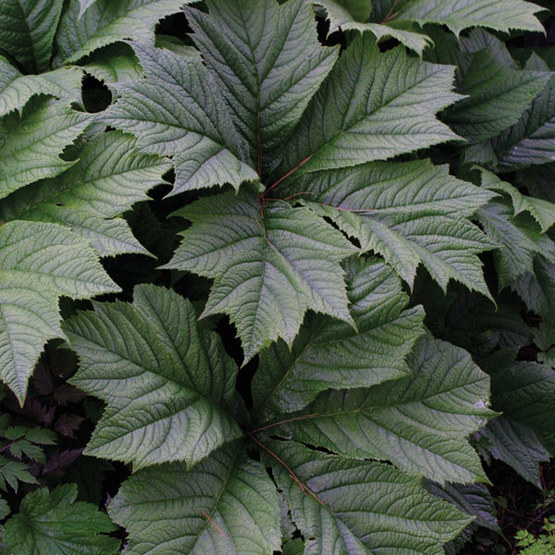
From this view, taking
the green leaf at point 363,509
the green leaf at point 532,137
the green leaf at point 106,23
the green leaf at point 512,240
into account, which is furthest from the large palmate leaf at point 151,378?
the green leaf at point 532,137

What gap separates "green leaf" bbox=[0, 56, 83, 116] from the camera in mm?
1464

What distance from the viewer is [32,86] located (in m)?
1.50

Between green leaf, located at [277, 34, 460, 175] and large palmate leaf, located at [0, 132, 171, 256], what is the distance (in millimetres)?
475

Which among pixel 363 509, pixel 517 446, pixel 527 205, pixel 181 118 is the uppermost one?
pixel 181 118

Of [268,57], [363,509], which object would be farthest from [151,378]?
[268,57]

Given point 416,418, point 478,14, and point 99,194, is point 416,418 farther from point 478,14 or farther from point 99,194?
point 478,14

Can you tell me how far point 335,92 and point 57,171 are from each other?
2.74ft

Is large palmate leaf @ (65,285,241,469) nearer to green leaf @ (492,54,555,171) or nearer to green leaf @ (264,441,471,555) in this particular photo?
green leaf @ (264,441,471,555)

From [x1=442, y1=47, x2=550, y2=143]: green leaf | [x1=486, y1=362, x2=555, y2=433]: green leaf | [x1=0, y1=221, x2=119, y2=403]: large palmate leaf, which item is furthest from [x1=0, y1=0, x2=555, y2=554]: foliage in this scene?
[x1=486, y1=362, x2=555, y2=433]: green leaf

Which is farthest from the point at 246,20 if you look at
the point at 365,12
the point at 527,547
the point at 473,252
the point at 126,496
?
the point at 527,547

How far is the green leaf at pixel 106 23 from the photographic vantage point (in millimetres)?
1544

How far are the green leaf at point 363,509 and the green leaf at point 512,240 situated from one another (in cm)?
78

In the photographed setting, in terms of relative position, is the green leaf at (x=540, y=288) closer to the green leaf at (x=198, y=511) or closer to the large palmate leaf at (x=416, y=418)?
the large palmate leaf at (x=416, y=418)

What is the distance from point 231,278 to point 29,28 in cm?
99
